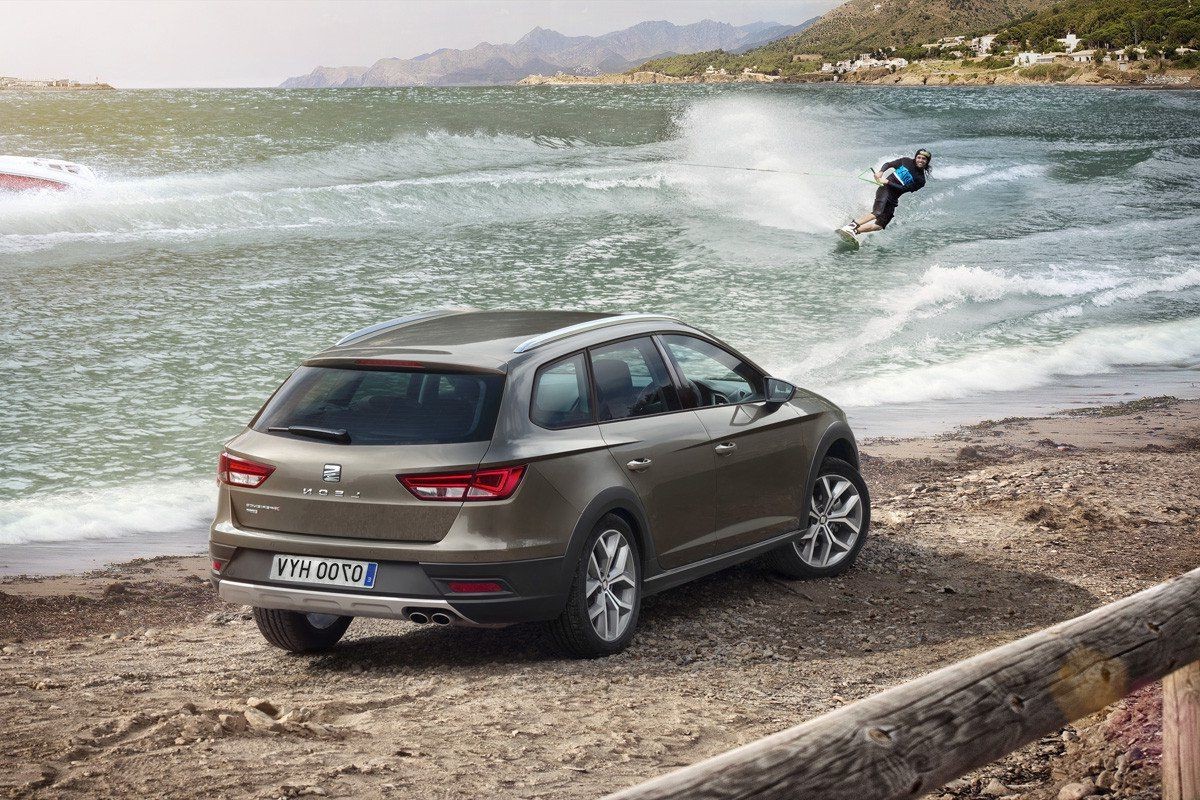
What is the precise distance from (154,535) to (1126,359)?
1402 cm

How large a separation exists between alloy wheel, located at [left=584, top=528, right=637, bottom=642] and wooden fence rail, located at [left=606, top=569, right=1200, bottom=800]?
2864mm

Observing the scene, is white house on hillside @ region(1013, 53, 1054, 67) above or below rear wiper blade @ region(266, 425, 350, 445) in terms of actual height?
above

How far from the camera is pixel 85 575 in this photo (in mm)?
9117

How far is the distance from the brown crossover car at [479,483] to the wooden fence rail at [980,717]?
280cm

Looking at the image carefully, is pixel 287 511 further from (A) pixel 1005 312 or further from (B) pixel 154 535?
(A) pixel 1005 312

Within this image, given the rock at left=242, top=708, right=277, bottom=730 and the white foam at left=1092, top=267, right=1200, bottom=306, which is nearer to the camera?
the rock at left=242, top=708, right=277, bottom=730

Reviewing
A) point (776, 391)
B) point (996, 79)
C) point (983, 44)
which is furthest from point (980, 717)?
point (983, 44)

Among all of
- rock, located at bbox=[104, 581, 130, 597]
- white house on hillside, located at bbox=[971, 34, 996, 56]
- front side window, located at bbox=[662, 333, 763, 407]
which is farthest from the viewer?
white house on hillside, located at bbox=[971, 34, 996, 56]

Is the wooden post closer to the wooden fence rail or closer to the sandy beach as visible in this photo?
the wooden fence rail

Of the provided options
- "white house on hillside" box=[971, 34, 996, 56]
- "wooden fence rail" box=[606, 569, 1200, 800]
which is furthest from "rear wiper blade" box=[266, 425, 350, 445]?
"white house on hillside" box=[971, 34, 996, 56]

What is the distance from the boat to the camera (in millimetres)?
33219

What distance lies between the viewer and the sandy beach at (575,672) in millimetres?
4637

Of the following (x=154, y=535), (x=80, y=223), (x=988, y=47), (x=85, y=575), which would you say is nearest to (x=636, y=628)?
(x=85, y=575)

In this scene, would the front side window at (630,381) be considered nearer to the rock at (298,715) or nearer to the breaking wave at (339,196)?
the rock at (298,715)
